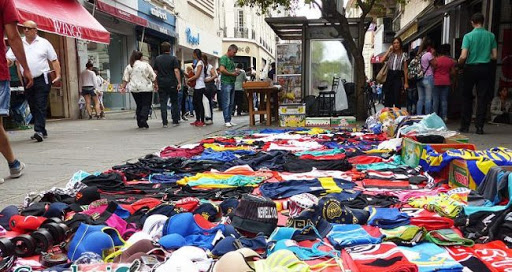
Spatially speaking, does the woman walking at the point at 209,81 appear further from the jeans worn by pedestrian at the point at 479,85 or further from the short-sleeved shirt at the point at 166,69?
the jeans worn by pedestrian at the point at 479,85

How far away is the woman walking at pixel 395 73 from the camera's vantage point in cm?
942

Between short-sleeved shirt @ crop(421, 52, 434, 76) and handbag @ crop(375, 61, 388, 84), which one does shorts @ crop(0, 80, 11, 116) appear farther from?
short-sleeved shirt @ crop(421, 52, 434, 76)

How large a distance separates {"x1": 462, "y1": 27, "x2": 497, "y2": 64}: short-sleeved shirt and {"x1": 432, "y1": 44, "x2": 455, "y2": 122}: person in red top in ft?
4.39

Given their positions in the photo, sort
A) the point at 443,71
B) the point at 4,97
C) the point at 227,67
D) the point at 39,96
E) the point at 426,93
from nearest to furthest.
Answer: the point at 4,97 < the point at 39,96 < the point at 443,71 < the point at 426,93 < the point at 227,67

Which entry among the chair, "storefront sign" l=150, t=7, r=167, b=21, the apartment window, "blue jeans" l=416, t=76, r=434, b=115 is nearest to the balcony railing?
the apartment window

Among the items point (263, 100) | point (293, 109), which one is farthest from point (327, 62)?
point (293, 109)

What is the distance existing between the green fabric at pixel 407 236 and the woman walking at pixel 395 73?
773 centimetres

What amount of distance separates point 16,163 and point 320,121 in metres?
7.23

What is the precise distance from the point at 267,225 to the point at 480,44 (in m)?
6.72

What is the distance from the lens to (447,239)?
2.29 metres

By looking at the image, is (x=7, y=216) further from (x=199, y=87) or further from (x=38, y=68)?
(x=199, y=87)

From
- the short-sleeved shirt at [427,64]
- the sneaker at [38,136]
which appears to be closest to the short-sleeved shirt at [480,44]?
the short-sleeved shirt at [427,64]

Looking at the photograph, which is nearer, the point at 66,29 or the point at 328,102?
the point at 66,29

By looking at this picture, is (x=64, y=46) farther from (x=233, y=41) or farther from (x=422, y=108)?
(x=233, y=41)
